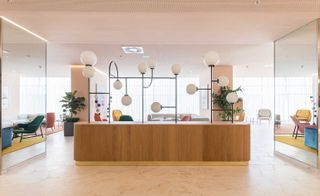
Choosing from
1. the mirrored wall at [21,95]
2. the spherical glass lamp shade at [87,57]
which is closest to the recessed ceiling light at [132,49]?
the spherical glass lamp shade at [87,57]

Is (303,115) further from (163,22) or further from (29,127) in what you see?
Result: (29,127)

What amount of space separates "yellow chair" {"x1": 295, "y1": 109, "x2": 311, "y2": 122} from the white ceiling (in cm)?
177

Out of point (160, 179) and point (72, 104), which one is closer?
point (160, 179)

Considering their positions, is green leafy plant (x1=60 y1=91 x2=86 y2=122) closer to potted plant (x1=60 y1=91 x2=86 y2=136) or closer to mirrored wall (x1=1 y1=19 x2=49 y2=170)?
potted plant (x1=60 y1=91 x2=86 y2=136)

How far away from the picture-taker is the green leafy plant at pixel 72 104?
8.73 metres

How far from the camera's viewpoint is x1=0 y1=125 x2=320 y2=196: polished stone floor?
3.27m

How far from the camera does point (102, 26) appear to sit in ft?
14.9

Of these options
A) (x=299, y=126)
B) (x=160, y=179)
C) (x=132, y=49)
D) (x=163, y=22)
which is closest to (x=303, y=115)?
(x=299, y=126)

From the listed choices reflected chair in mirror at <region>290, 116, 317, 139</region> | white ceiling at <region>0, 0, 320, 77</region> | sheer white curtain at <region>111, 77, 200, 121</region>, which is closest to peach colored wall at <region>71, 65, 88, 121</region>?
Result: white ceiling at <region>0, 0, 320, 77</region>

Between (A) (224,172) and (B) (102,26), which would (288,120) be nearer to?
(A) (224,172)

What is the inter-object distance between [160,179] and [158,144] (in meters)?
0.83

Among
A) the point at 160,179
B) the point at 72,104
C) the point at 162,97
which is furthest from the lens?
the point at 162,97

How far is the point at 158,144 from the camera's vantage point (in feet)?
14.6

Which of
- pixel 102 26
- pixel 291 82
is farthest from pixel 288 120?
pixel 102 26
